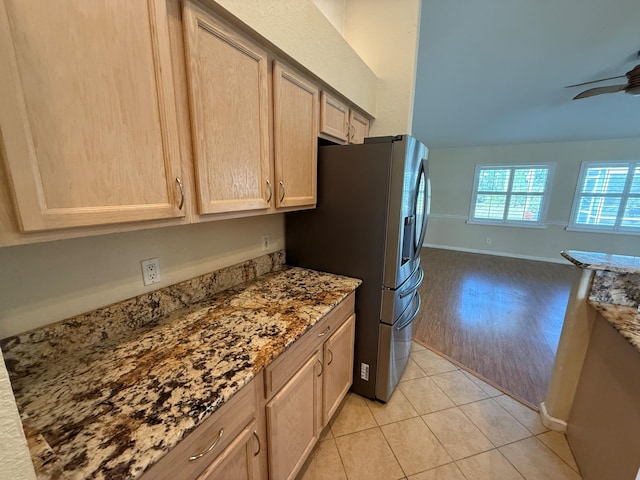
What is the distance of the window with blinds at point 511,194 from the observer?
543cm

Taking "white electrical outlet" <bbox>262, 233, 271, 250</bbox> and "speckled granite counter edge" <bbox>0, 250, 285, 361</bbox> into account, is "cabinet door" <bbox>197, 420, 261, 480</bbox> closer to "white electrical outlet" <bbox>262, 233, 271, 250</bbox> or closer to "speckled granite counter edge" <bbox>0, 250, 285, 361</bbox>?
"speckled granite counter edge" <bbox>0, 250, 285, 361</bbox>

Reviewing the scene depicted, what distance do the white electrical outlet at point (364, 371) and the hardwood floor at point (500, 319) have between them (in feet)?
3.38

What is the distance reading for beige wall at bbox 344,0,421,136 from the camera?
1.98 m

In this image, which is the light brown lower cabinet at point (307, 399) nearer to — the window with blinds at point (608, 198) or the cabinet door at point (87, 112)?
the cabinet door at point (87, 112)

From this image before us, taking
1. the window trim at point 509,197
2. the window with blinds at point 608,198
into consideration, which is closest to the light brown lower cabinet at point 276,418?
the window trim at point 509,197

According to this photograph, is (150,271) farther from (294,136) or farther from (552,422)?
(552,422)

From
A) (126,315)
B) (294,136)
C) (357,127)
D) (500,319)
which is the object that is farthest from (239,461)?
(500,319)

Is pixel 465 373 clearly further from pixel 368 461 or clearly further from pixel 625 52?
pixel 625 52

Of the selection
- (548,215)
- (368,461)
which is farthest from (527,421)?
(548,215)

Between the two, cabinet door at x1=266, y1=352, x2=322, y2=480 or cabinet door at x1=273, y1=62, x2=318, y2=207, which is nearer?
cabinet door at x1=266, y1=352, x2=322, y2=480

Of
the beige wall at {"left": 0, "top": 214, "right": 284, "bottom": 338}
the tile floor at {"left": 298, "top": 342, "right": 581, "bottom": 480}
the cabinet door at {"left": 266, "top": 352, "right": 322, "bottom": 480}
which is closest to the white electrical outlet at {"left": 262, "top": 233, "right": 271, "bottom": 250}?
the beige wall at {"left": 0, "top": 214, "right": 284, "bottom": 338}

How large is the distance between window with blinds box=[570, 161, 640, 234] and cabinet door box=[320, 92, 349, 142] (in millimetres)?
5911

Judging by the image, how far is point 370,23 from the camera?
2.10 m

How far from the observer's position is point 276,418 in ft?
3.35
